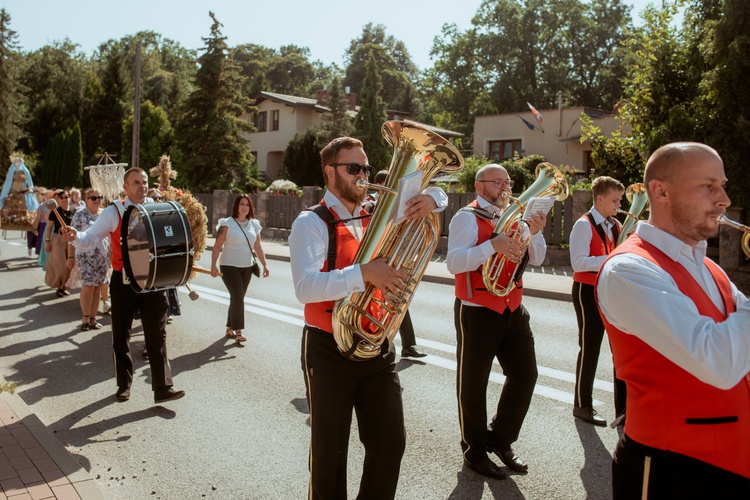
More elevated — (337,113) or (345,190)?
(337,113)

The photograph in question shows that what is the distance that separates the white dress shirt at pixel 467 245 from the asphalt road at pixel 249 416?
4.28 feet

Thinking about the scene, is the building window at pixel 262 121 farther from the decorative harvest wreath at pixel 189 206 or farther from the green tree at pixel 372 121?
the decorative harvest wreath at pixel 189 206

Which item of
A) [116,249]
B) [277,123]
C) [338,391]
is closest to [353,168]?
[338,391]

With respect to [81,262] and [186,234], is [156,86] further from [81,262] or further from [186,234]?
[186,234]

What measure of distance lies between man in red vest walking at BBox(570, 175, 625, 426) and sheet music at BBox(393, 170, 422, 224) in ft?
9.61

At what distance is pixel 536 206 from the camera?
5.00 metres

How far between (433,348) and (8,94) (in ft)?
160

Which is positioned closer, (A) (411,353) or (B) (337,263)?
(B) (337,263)

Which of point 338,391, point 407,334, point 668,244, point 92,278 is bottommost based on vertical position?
point 407,334

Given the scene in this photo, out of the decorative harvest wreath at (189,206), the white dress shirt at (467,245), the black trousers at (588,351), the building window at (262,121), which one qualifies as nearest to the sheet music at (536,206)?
the white dress shirt at (467,245)

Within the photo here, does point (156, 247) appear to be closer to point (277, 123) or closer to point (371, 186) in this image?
point (371, 186)

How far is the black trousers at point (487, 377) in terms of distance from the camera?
4.77 metres

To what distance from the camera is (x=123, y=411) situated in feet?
20.3

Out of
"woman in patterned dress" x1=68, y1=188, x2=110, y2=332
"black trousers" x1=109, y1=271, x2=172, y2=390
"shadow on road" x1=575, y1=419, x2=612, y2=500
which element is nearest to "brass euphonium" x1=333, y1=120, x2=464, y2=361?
"shadow on road" x1=575, y1=419, x2=612, y2=500
